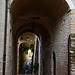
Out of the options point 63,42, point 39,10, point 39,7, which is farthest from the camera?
point 39,10

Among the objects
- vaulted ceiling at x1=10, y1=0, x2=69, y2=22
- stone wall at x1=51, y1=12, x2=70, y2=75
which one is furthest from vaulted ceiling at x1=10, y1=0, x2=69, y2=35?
stone wall at x1=51, y1=12, x2=70, y2=75

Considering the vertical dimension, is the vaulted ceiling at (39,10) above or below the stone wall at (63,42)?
above

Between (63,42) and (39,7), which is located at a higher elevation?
(39,7)

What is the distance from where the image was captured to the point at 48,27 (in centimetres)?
744

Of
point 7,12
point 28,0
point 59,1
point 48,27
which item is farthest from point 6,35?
point 48,27

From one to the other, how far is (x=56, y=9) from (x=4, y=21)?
7.42 feet

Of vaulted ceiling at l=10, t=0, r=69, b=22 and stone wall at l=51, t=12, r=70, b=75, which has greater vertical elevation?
vaulted ceiling at l=10, t=0, r=69, b=22

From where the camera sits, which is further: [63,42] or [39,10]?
[39,10]

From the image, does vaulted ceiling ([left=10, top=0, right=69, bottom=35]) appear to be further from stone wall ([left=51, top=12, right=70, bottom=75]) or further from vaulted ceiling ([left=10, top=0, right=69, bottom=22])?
stone wall ([left=51, top=12, right=70, bottom=75])

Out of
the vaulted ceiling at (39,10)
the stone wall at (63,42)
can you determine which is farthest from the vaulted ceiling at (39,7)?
the stone wall at (63,42)

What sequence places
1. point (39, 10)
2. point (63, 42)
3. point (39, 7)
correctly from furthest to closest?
point (39, 10)
point (39, 7)
point (63, 42)

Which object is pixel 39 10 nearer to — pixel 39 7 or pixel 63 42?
pixel 39 7

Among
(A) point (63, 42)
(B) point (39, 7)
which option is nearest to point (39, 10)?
(B) point (39, 7)

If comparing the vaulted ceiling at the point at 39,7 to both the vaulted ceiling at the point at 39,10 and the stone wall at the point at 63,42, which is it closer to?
the vaulted ceiling at the point at 39,10
